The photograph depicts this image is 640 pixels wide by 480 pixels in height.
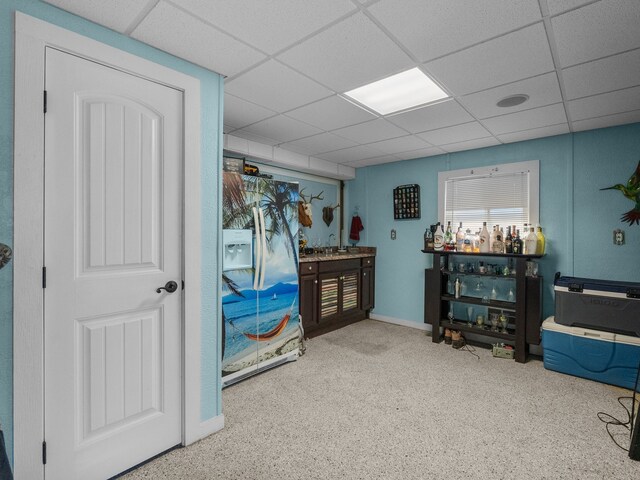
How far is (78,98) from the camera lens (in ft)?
5.31

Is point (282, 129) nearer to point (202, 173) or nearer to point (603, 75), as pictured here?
point (202, 173)

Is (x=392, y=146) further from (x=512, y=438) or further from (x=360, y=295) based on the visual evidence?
(x=512, y=438)

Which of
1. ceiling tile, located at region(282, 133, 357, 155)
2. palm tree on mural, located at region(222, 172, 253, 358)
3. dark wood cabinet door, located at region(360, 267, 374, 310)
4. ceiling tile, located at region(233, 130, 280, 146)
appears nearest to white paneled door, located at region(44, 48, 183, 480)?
palm tree on mural, located at region(222, 172, 253, 358)

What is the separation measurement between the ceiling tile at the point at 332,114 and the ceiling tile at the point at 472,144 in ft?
4.73

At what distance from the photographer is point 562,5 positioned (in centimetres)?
153

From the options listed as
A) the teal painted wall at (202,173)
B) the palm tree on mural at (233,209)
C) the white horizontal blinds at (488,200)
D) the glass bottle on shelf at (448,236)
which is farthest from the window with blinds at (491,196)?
the teal painted wall at (202,173)

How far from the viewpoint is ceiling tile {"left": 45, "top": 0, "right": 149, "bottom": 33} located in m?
1.52

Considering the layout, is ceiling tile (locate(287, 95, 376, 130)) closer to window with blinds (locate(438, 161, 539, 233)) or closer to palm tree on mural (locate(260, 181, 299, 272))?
palm tree on mural (locate(260, 181, 299, 272))

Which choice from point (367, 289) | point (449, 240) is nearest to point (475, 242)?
point (449, 240)

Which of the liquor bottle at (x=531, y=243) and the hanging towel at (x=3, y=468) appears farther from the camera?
the liquor bottle at (x=531, y=243)

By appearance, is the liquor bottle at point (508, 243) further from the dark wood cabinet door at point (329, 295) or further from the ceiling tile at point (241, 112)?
the ceiling tile at point (241, 112)

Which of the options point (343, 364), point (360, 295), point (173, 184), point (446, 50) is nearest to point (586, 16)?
point (446, 50)

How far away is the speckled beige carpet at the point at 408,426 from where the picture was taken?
5.87 ft

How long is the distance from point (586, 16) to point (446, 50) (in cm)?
66
